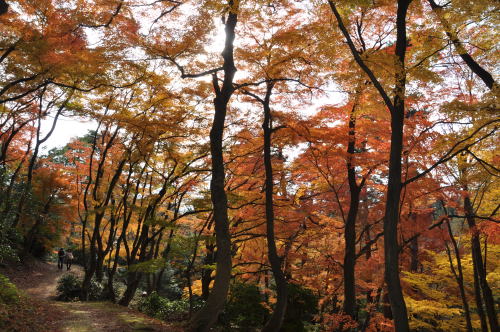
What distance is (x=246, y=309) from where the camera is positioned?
36.9ft

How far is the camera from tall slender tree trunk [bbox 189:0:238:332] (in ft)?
22.4

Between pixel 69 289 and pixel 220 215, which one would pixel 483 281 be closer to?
pixel 220 215

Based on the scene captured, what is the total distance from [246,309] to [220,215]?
18.1 feet

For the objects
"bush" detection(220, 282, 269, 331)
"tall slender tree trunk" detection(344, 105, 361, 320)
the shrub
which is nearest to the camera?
"tall slender tree trunk" detection(344, 105, 361, 320)

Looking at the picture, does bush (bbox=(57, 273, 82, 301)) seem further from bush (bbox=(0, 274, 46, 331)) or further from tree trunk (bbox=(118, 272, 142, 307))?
bush (bbox=(0, 274, 46, 331))

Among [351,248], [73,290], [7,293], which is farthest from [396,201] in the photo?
[73,290]

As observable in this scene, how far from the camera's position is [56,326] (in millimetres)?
7051

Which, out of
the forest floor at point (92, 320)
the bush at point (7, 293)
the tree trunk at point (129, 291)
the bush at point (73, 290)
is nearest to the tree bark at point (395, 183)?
the forest floor at point (92, 320)

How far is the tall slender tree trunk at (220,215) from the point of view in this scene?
684 cm

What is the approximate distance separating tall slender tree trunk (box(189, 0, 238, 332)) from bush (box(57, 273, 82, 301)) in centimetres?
859

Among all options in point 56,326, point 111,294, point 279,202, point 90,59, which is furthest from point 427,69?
point 111,294

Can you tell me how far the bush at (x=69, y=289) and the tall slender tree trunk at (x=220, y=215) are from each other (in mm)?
8593

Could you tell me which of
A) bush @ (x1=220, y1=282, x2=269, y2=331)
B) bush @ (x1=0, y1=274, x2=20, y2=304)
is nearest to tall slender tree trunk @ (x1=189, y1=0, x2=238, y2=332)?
bush @ (x1=0, y1=274, x2=20, y2=304)

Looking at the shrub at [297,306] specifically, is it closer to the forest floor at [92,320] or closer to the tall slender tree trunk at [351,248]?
the tall slender tree trunk at [351,248]
